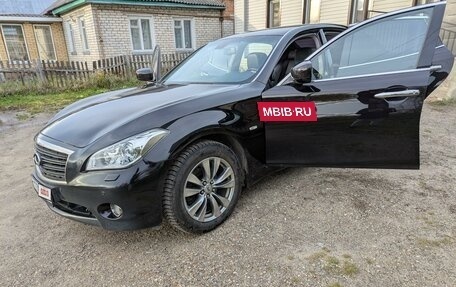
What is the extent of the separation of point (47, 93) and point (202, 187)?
8.68m

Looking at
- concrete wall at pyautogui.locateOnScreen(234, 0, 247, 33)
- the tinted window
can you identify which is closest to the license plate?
the tinted window

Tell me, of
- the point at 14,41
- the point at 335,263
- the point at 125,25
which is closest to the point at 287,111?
the point at 335,263

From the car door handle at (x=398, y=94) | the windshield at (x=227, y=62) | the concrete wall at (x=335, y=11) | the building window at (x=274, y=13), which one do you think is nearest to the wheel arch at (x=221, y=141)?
the windshield at (x=227, y=62)

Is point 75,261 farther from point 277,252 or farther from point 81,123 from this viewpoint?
point 277,252

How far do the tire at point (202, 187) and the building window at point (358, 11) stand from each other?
9379 millimetres

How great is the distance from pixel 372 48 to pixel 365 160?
1011mm

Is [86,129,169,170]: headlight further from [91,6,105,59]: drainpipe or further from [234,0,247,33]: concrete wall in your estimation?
[234,0,247,33]: concrete wall

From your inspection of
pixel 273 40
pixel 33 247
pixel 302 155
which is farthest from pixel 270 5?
pixel 33 247

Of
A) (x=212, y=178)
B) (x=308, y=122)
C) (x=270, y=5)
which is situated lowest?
(x=212, y=178)

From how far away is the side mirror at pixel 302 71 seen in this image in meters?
2.65

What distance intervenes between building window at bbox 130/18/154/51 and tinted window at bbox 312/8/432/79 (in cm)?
1286

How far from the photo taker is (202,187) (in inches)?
101

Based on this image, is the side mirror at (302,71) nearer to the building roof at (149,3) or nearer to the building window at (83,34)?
the building roof at (149,3)

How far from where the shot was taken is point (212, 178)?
263 cm
